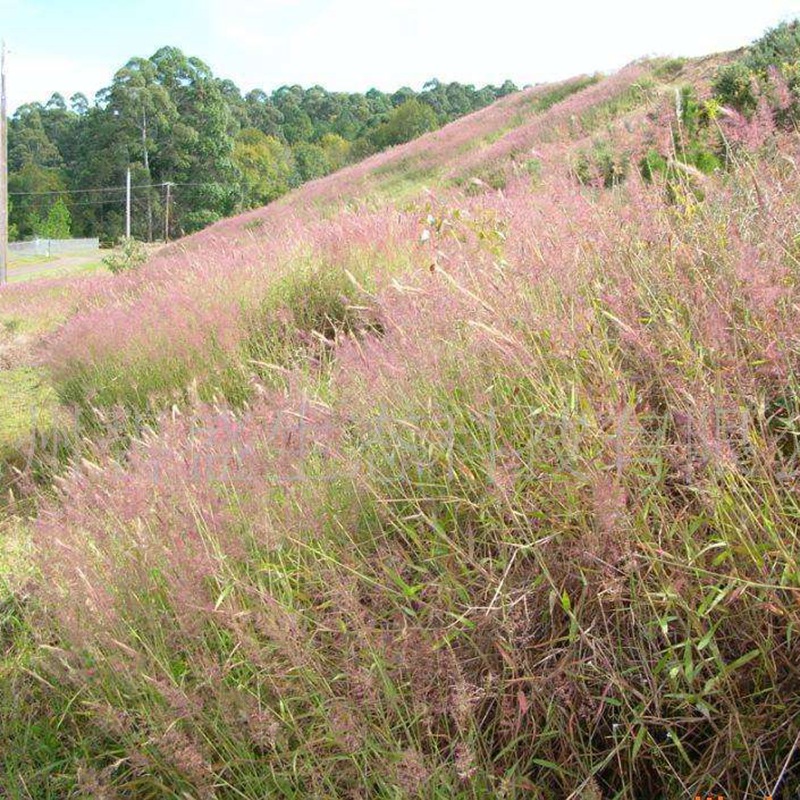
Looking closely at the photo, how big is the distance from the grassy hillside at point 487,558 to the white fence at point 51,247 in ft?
169

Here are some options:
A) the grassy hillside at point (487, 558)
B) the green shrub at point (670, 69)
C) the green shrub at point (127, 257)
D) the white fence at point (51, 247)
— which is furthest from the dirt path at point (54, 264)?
the grassy hillside at point (487, 558)

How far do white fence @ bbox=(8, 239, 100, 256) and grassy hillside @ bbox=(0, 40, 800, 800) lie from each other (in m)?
51.5

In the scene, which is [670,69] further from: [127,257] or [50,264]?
[50,264]

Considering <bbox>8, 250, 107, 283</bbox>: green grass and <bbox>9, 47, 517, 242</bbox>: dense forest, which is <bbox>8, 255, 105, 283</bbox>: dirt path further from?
<bbox>9, 47, 517, 242</bbox>: dense forest

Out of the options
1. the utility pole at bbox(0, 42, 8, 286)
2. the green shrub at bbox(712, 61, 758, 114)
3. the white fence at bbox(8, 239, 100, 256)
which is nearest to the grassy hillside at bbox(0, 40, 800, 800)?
the green shrub at bbox(712, 61, 758, 114)

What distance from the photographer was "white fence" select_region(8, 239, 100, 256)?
4996 centimetres

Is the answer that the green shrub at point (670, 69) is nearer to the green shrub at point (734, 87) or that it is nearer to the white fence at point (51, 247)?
the green shrub at point (734, 87)

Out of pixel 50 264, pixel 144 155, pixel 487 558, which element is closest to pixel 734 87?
pixel 487 558

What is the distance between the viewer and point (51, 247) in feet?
166

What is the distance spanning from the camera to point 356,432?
2.54 metres

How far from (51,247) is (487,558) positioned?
54.9m

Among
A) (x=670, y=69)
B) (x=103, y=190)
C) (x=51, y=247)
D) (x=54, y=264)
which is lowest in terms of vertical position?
(x=670, y=69)

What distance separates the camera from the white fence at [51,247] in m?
50.0

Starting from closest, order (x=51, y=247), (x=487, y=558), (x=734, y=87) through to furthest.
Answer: (x=487, y=558), (x=734, y=87), (x=51, y=247)
